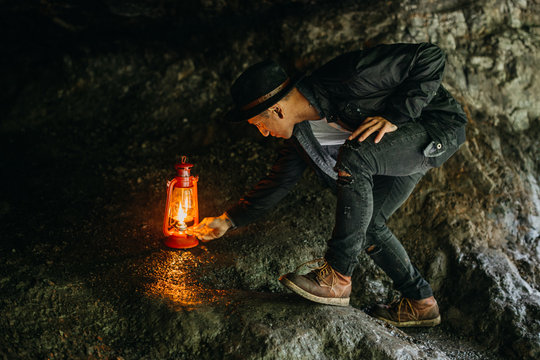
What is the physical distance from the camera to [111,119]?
5668 mm

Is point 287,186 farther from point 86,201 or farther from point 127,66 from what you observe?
point 127,66

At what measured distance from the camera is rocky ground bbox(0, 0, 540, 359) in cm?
275

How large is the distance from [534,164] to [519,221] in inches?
32.1

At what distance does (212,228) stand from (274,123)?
105 centimetres

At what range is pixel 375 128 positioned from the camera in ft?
8.66

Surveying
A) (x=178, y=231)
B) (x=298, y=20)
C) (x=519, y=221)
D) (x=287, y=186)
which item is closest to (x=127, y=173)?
(x=178, y=231)

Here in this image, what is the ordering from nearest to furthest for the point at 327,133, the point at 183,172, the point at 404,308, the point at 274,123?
the point at 274,123 < the point at 327,133 < the point at 404,308 < the point at 183,172

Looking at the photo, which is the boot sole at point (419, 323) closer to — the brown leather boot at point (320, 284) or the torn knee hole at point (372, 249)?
the torn knee hole at point (372, 249)

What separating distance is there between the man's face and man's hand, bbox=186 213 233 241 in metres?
0.87

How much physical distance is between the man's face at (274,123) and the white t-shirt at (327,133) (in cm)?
18

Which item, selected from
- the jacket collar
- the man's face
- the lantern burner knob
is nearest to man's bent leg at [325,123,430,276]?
the jacket collar

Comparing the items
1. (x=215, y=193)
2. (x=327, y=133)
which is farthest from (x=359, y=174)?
(x=215, y=193)

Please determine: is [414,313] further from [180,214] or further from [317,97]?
[180,214]

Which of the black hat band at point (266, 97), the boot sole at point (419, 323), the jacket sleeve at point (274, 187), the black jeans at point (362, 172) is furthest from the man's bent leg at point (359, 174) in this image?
the boot sole at point (419, 323)
